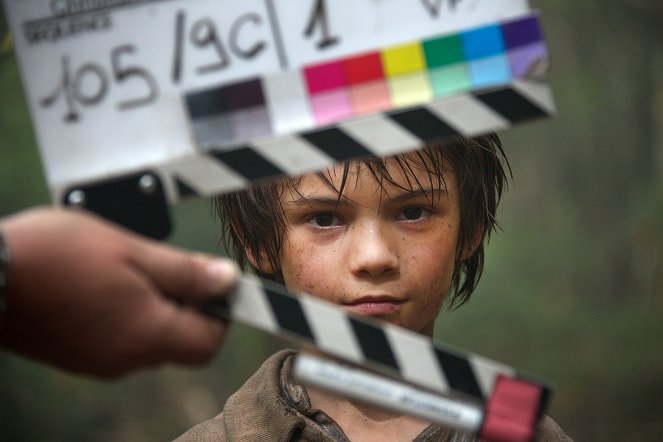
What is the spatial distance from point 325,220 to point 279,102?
0.46 metres

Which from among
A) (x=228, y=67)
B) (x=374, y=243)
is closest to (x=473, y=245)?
(x=374, y=243)

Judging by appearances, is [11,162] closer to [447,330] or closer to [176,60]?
[447,330]

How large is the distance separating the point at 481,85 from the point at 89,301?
0.62 metres

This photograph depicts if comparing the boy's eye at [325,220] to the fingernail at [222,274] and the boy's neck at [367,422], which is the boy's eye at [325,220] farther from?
the fingernail at [222,274]

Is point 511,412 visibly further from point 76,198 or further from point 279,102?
point 76,198

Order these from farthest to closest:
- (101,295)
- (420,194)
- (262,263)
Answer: (262,263)
(420,194)
(101,295)

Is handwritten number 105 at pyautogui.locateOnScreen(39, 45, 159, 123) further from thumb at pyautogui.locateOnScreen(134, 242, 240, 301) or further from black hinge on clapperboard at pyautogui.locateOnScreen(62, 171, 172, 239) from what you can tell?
thumb at pyautogui.locateOnScreen(134, 242, 240, 301)

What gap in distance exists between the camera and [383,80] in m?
1.44

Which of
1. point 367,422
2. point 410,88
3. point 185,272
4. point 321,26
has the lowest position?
point 367,422

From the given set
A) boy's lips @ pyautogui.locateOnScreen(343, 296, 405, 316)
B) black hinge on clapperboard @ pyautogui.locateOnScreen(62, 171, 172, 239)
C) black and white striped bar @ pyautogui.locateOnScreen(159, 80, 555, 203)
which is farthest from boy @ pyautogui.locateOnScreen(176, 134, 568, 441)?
black hinge on clapperboard @ pyautogui.locateOnScreen(62, 171, 172, 239)

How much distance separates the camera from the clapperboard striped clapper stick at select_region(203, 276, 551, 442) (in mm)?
1345

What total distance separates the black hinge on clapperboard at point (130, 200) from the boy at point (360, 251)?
1.53ft

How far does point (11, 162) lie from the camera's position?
3891mm

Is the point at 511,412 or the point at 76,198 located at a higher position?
the point at 76,198
